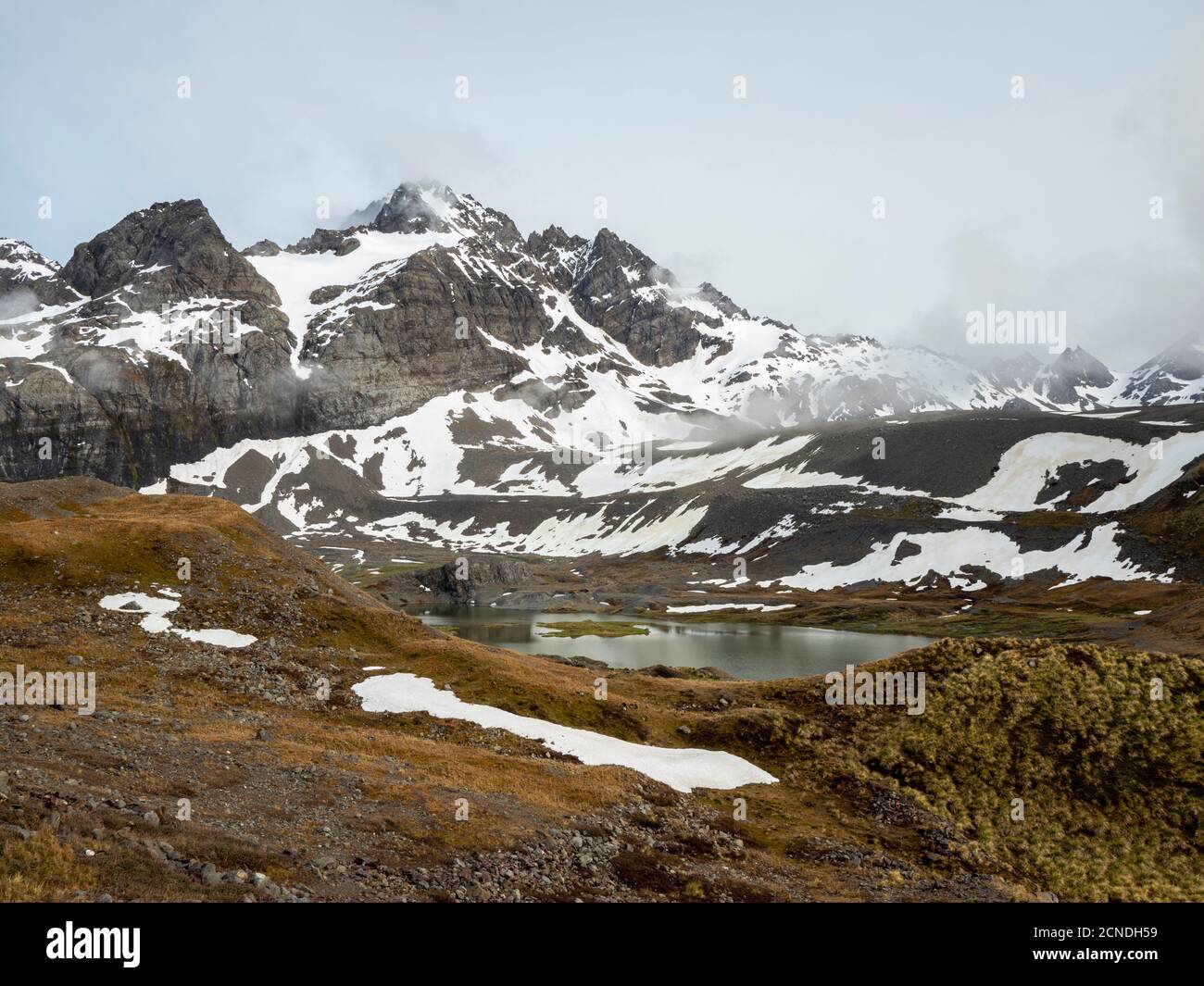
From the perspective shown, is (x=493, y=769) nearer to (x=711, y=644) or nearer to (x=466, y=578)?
(x=711, y=644)

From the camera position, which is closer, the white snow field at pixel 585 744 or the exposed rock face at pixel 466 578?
the white snow field at pixel 585 744

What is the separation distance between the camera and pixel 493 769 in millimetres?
31047

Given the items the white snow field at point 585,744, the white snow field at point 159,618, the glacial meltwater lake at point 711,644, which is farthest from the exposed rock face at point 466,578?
the white snow field at point 585,744

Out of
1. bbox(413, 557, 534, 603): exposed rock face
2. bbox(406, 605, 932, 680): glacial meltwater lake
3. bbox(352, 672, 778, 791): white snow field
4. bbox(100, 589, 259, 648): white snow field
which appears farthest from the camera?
bbox(413, 557, 534, 603): exposed rock face

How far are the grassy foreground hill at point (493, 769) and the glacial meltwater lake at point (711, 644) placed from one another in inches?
1397

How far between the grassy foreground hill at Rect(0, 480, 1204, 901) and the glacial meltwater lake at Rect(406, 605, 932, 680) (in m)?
35.5

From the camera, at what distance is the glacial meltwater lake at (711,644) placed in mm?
87812

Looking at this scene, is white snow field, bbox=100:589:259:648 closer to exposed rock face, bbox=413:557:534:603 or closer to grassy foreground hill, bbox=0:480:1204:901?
grassy foreground hill, bbox=0:480:1204:901

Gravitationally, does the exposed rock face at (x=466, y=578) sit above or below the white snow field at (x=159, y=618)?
below

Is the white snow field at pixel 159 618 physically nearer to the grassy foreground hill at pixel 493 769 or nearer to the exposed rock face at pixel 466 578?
the grassy foreground hill at pixel 493 769

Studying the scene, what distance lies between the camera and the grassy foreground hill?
59.7 ft

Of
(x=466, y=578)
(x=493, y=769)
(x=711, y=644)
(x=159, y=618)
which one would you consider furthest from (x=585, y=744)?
(x=466, y=578)

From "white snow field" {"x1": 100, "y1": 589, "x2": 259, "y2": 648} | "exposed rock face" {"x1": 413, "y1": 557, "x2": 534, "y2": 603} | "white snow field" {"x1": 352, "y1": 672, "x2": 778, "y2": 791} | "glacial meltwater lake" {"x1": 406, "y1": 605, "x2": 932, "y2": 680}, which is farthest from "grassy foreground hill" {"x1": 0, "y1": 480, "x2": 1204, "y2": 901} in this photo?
"exposed rock face" {"x1": 413, "y1": 557, "x2": 534, "y2": 603}
